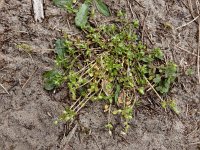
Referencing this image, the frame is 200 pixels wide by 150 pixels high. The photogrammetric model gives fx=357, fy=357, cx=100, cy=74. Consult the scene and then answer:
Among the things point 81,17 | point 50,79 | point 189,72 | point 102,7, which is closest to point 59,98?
point 50,79

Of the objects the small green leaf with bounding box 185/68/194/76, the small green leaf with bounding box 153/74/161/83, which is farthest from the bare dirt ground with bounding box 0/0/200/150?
the small green leaf with bounding box 153/74/161/83

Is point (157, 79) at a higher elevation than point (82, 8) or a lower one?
lower

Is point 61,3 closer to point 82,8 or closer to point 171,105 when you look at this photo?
point 82,8

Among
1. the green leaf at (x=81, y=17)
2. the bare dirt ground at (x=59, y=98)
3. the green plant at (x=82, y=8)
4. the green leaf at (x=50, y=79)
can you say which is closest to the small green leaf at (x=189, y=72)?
the bare dirt ground at (x=59, y=98)

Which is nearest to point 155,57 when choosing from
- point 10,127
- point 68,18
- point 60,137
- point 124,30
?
point 124,30

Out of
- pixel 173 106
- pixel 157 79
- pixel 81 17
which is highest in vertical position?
pixel 81 17

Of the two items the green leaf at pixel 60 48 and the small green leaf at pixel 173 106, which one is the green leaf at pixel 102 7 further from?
the small green leaf at pixel 173 106
